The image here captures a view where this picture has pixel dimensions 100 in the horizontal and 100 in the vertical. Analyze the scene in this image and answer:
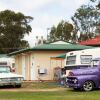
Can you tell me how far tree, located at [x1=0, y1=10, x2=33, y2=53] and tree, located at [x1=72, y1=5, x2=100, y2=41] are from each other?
9.61 m

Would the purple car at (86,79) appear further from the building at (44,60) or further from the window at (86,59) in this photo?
the building at (44,60)

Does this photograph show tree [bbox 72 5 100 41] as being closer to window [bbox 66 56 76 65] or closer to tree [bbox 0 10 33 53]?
tree [bbox 0 10 33 53]

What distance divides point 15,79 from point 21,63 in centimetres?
1790

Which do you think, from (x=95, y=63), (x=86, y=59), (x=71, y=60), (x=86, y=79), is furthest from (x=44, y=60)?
(x=86, y=79)

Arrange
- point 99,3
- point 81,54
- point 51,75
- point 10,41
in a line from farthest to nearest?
point 10,41
point 99,3
point 51,75
point 81,54

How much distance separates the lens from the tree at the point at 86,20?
77.2m

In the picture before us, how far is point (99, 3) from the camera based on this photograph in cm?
4947

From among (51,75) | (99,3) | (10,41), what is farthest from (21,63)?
(10,41)

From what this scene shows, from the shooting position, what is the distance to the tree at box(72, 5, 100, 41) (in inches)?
3041

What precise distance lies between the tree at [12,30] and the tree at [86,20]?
9.61 meters

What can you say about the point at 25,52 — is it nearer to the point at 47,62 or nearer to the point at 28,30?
the point at 47,62

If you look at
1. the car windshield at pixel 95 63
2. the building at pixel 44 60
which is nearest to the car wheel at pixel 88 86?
the car windshield at pixel 95 63

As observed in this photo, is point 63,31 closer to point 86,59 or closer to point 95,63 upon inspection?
point 86,59

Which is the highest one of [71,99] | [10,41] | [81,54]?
[10,41]
